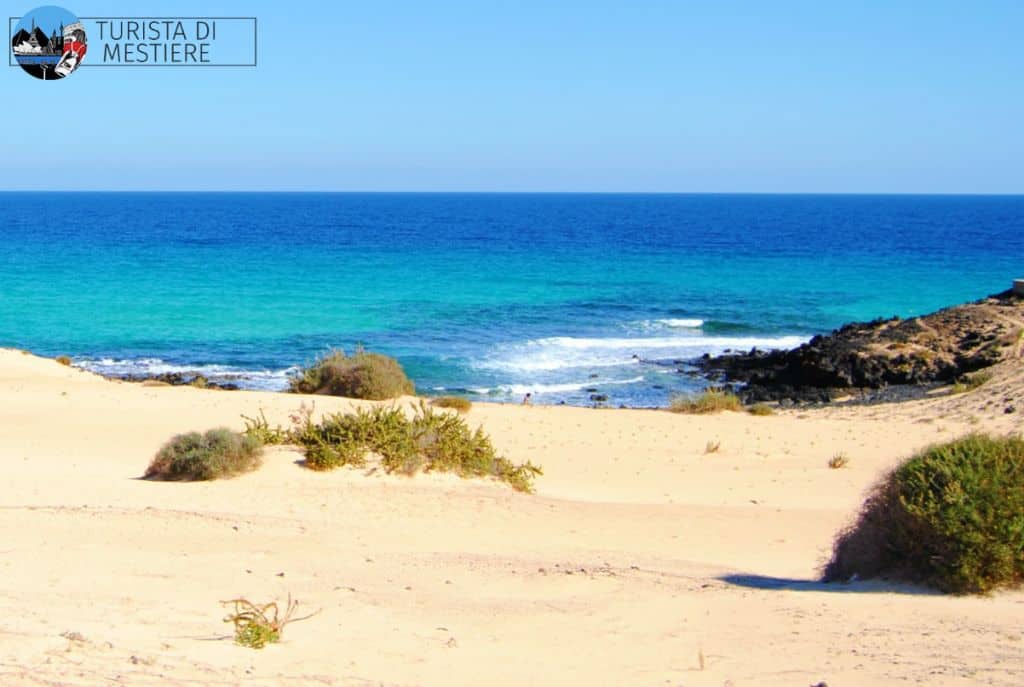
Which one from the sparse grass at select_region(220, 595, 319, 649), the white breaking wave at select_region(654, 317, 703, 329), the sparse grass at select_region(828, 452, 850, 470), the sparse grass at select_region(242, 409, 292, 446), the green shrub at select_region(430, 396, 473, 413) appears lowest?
the sparse grass at select_region(828, 452, 850, 470)

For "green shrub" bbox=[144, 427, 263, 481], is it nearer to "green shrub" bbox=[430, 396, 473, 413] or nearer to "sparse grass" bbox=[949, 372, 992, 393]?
"green shrub" bbox=[430, 396, 473, 413]

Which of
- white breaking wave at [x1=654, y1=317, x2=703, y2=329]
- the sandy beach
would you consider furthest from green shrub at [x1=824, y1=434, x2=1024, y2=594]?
white breaking wave at [x1=654, y1=317, x2=703, y2=329]

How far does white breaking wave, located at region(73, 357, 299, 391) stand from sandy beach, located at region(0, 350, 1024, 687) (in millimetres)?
11147

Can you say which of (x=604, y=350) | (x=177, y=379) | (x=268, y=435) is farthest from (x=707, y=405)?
(x=177, y=379)

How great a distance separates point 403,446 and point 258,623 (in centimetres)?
649

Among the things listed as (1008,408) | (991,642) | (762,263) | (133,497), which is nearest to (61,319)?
(133,497)

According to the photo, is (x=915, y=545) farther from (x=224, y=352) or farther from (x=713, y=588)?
(x=224, y=352)

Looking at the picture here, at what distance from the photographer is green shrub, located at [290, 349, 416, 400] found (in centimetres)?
2264

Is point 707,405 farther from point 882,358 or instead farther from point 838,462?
point 882,358

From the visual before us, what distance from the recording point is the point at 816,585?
9.54 metres

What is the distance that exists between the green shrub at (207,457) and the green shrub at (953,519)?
7942 millimetres

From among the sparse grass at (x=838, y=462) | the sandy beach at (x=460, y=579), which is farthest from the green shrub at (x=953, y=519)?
the sparse grass at (x=838, y=462)

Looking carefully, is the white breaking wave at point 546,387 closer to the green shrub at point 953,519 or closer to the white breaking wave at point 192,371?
the white breaking wave at point 192,371

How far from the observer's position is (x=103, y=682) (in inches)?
239
